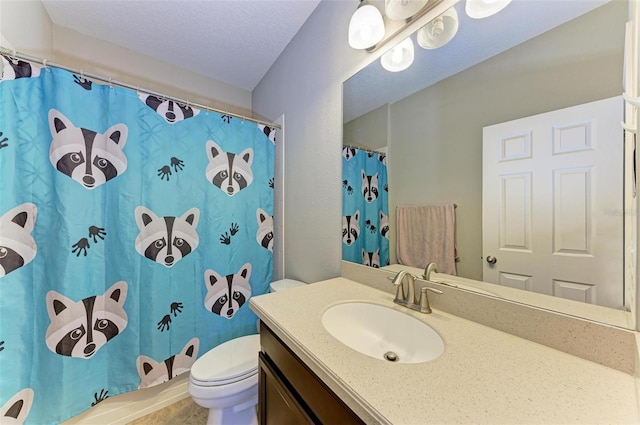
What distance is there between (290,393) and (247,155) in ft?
4.63

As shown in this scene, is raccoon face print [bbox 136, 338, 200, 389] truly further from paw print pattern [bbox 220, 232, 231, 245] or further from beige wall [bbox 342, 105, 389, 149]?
beige wall [bbox 342, 105, 389, 149]

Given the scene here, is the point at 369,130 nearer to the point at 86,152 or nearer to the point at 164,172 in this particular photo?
the point at 164,172

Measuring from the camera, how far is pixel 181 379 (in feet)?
4.93

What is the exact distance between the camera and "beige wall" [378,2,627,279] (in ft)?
1.81

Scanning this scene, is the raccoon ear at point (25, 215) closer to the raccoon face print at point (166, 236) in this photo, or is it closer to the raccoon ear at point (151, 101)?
the raccoon face print at point (166, 236)

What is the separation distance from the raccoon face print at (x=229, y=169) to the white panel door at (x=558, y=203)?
139cm

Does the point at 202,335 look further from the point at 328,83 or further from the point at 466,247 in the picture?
the point at 328,83

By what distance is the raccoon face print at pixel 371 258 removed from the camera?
1.07 meters

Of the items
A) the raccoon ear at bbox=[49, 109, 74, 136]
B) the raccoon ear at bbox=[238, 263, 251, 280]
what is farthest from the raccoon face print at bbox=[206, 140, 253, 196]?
the raccoon ear at bbox=[49, 109, 74, 136]

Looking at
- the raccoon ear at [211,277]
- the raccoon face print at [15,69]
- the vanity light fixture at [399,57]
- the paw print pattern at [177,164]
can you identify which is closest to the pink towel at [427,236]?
the vanity light fixture at [399,57]

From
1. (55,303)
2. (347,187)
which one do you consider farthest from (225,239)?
(347,187)

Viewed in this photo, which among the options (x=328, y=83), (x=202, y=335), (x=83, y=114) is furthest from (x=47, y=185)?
(x=328, y=83)

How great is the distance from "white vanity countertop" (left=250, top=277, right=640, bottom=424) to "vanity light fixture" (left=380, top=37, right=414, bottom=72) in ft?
3.37

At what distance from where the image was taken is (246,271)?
1623 millimetres
